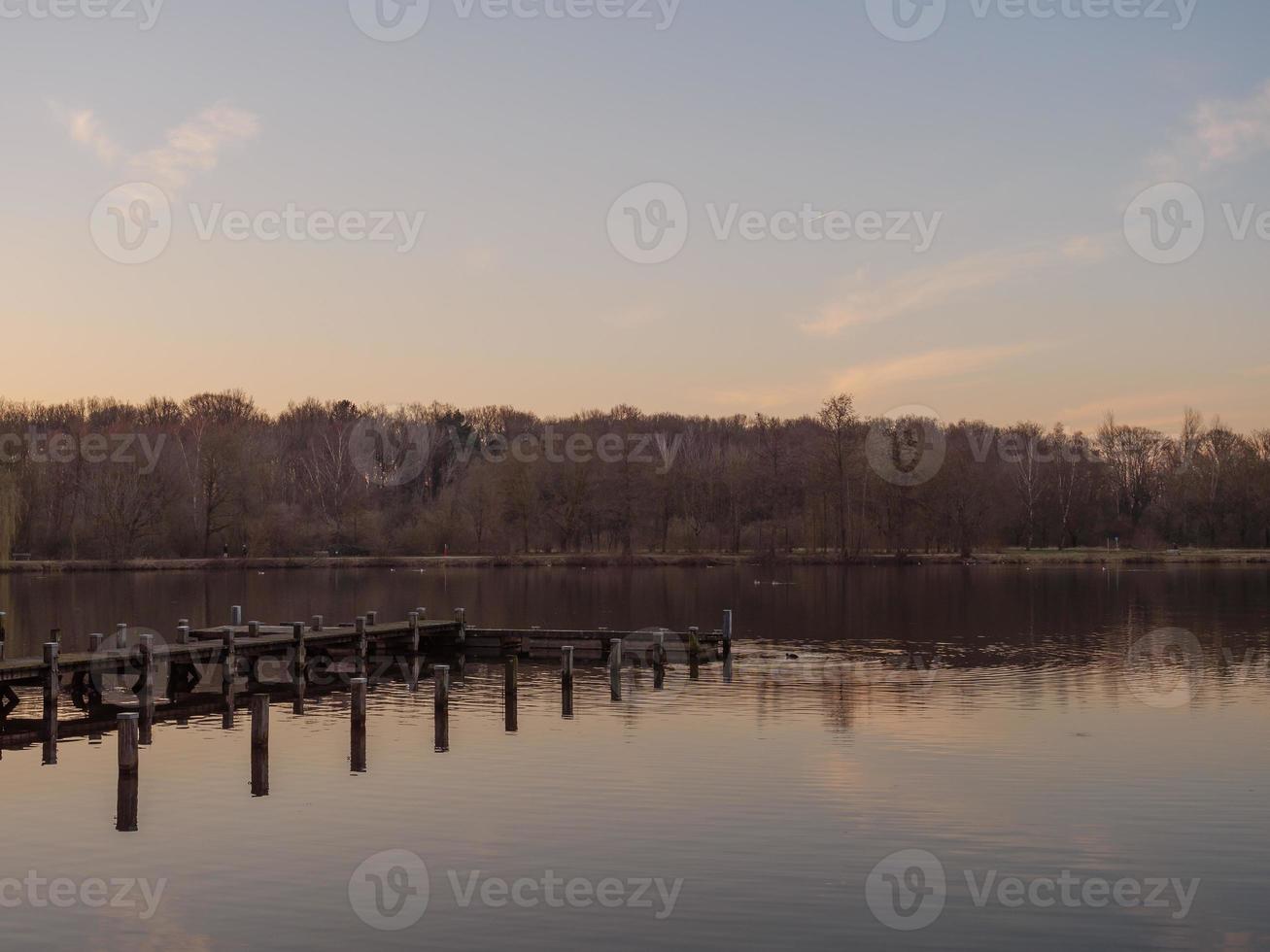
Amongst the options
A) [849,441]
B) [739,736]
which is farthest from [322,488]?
[739,736]

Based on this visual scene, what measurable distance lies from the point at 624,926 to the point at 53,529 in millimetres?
102069

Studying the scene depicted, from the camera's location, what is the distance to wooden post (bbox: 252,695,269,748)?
22.4m

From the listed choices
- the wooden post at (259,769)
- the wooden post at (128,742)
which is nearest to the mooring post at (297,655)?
the wooden post at (259,769)

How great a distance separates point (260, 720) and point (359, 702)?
208cm

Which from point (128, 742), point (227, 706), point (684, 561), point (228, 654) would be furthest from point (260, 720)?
point (684, 561)

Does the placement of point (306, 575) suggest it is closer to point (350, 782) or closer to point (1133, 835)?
point (350, 782)

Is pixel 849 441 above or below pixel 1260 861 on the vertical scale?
above

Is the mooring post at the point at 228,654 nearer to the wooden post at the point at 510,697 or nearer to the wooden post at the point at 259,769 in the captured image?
the wooden post at the point at 510,697

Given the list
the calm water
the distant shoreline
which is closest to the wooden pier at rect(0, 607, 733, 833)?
the calm water

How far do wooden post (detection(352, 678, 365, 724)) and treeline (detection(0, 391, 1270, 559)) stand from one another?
83.9 metres

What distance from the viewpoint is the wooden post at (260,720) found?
22.4m

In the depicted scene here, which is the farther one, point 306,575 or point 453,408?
point 453,408

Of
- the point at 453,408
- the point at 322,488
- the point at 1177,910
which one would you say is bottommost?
the point at 1177,910

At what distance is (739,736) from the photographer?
91.0 feet
